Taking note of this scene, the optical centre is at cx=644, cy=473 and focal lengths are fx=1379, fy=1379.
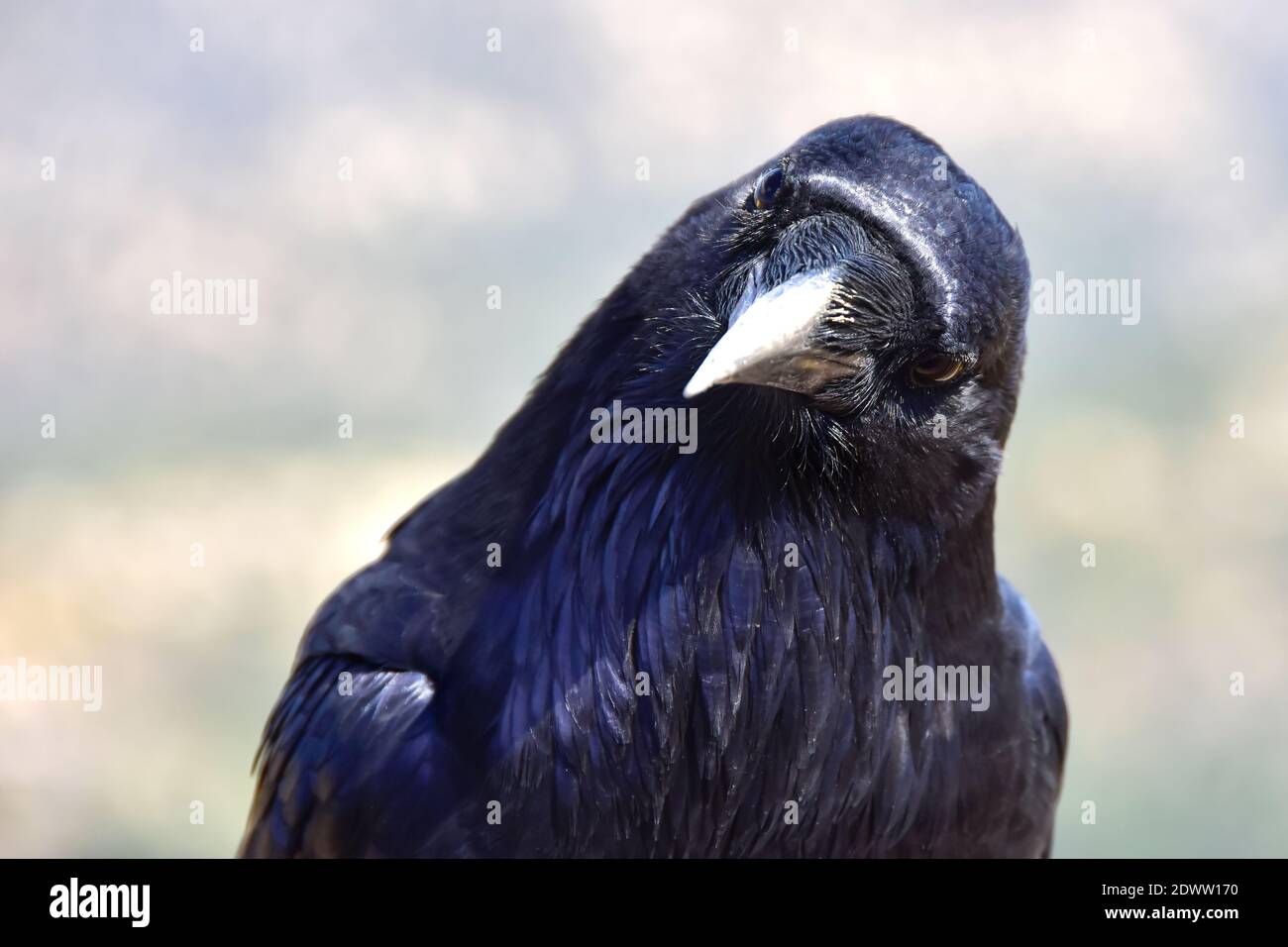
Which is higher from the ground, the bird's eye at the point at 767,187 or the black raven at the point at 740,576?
the bird's eye at the point at 767,187

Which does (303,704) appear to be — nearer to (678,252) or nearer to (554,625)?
(554,625)

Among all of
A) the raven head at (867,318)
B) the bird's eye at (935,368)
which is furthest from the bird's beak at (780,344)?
the bird's eye at (935,368)

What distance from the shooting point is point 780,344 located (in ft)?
8.38

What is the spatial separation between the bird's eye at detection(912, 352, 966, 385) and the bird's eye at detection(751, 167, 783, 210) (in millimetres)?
445

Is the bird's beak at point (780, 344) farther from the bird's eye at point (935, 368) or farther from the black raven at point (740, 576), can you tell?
the bird's eye at point (935, 368)

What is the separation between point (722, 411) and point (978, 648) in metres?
0.88

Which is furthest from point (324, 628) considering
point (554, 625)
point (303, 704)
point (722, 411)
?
point (722, 411)

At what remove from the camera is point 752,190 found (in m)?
2.81

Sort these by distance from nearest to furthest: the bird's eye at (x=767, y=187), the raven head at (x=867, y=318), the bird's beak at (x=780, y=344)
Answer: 1. the bird's beak at (x=780, y=344)
2. the raven head at (x=867, y=318)
3. the bird's eye at (x=767, y=187)

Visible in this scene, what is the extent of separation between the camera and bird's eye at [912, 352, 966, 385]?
269 cm

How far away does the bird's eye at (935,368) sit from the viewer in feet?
8.83

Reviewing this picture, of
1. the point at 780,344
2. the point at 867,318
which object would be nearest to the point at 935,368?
the point at 867,318

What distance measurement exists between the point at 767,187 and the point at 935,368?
0.50 m

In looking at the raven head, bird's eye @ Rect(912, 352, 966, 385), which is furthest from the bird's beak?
bird's eye @ Rect(912, 352, 966, 385)
